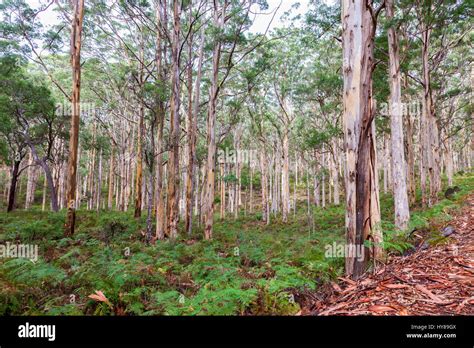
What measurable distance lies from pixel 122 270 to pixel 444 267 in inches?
198

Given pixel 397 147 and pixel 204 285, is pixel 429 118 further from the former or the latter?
pixel 204 285

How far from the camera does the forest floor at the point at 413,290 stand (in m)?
2.12

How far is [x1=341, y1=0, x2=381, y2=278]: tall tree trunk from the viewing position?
3396 millimetres

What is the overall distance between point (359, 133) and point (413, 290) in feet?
6.14

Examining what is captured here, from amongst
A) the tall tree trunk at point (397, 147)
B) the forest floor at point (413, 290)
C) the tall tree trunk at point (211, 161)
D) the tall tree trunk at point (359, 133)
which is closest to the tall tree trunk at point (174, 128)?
the tall tree trunk at point (211, 161)

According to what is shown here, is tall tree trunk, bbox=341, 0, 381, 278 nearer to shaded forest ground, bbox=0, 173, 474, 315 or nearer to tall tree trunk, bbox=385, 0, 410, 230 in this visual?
shaded forest ground, bbox=0, 173, 474, 315

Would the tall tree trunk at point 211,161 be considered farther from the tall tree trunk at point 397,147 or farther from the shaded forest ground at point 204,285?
the tall tree trunk at point 397,147

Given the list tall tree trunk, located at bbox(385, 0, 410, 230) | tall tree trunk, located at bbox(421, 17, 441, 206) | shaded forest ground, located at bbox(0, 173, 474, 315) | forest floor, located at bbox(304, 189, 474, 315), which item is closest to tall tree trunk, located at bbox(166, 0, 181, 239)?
shaded forest ground, located at bbox(0, 173, 474, 315)

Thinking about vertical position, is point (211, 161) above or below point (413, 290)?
above

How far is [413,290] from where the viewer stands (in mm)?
2398

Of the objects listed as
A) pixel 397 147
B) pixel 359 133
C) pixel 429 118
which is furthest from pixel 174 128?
pixel 429 118

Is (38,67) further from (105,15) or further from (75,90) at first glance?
(75,90)

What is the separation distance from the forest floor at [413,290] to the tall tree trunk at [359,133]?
478 mm

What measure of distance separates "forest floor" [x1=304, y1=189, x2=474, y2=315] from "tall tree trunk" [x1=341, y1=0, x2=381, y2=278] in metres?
0.48
